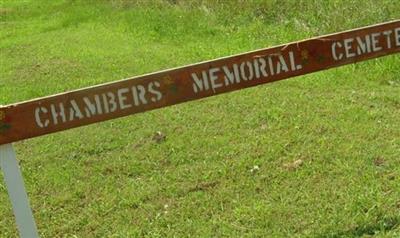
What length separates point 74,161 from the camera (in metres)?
4.66

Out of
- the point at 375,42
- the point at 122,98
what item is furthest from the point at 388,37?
the point at 122,98

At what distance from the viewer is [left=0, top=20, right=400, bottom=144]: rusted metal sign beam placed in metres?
2.70

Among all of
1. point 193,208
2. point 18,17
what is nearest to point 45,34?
point 18,17

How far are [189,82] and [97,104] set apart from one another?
0.45 m

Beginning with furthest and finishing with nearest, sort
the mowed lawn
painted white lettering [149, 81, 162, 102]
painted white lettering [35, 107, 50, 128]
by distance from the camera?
the mowed lawn, painted white lettering [149, 81, 162, 102], painted white lettering [35, 107, 50, 128]

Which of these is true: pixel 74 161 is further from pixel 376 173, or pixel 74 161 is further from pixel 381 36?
pixel 381 36

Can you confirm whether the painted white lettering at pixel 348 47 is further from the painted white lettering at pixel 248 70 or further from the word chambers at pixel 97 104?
the word chambers at pixel 97 104

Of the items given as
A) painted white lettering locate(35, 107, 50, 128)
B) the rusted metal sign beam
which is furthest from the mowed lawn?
painted white lettering locate(35, 107, 50, 128)

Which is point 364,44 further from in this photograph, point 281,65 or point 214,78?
point 214,78

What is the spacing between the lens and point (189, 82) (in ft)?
9.35

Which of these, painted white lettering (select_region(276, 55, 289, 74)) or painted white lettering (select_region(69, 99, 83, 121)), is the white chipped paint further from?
painted white lettering (select_region(69, 99, 83, 121))

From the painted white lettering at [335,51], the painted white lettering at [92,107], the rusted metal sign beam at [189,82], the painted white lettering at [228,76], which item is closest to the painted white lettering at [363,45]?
the rusted metal sign beam at [189,82]

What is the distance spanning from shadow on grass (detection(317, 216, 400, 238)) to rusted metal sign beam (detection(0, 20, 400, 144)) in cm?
89

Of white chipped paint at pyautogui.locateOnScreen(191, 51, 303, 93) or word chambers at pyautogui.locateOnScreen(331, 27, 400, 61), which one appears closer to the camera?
white chipped paint at pyautogui.locateOnScreen(191, 51, 303, 93)
